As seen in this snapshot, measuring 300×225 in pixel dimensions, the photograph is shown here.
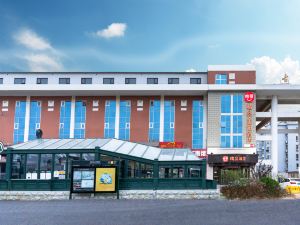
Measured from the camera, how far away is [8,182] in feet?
114

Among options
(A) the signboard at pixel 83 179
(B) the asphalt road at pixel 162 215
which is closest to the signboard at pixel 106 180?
(A) the signboard at pixel 83 179

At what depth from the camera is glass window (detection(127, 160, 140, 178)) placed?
35906 millimetres

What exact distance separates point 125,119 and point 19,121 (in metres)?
15.9

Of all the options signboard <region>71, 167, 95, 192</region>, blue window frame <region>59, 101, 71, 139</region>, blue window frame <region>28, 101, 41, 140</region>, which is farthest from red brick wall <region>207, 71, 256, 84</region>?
signboard <region>71, 167, 95, 192</region>

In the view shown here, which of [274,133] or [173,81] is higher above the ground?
[173,81]

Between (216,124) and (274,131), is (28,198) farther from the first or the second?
(274,131)

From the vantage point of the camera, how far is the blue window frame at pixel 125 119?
64.4m

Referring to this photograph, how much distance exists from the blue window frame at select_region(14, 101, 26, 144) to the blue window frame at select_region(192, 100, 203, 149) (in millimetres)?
25344

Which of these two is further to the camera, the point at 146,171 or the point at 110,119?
the point at 110,119

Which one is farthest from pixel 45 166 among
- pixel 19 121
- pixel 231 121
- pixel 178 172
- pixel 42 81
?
pixel 231 121

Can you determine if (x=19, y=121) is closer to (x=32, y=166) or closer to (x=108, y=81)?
(x=108, y=81)

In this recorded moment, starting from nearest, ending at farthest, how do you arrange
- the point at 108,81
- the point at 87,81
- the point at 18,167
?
the point at 18,167, the point at 108,81, the point at 87,81

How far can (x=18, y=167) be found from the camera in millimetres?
36062

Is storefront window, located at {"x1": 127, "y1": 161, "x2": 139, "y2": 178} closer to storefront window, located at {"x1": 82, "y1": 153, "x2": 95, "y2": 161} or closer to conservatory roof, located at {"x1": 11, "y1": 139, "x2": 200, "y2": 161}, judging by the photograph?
conservatory roof, located at {"x1": 11, "y1": 139, "x2": 200, "y2": 161}
